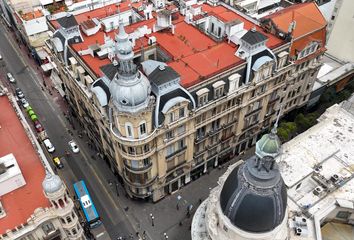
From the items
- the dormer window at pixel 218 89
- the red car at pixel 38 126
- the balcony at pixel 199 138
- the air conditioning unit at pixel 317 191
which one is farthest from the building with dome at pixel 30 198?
the air conditioning unit at pixel 317 191

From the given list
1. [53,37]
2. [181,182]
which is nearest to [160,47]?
[53,37]

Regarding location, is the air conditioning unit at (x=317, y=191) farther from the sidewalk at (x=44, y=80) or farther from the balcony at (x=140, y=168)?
the sidewalk at (x=44, y=80)

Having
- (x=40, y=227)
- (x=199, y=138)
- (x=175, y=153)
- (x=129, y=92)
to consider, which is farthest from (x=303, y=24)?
(x=40, y=227)

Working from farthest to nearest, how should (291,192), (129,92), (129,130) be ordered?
1. (129,130)
2. (129,92)
3. (291,192)

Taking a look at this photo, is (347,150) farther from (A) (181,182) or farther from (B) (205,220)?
(A) (181,182)

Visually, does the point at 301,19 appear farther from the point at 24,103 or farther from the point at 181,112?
the point at 24,103

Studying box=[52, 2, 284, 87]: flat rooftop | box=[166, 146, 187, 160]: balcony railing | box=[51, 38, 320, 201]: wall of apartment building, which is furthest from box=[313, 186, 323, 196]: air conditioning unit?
box=[52, 2, 284, 87]: flat rooftop
